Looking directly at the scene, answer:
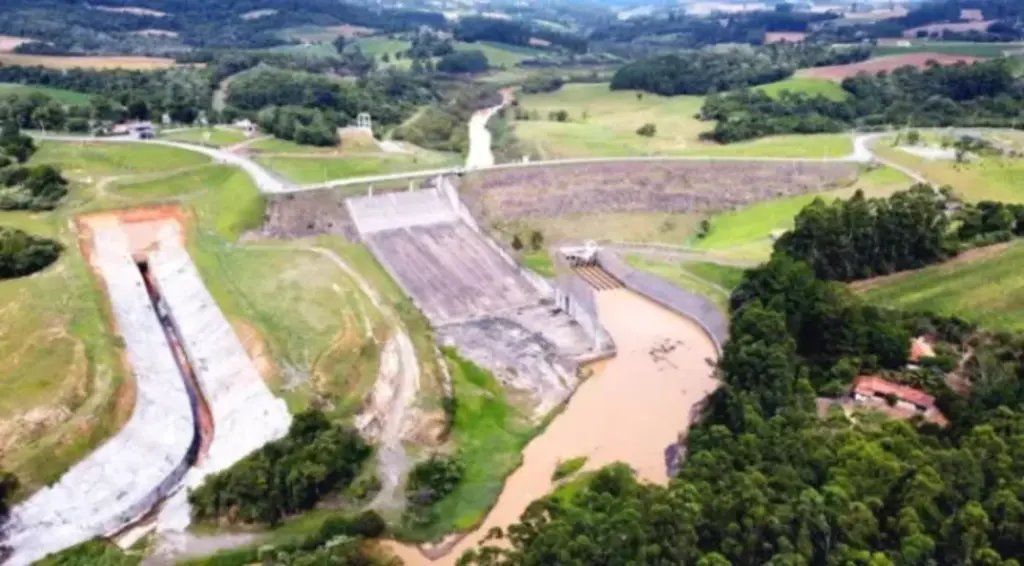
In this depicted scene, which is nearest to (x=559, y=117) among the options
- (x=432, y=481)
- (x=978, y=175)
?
(x=978, y=175)

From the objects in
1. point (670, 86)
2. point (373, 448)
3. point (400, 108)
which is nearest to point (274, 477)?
point (373, 448)

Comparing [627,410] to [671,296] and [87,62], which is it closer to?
[671,296]

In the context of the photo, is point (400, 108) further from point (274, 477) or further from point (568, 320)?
point (274, 477)

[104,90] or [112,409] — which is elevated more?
[104,90]

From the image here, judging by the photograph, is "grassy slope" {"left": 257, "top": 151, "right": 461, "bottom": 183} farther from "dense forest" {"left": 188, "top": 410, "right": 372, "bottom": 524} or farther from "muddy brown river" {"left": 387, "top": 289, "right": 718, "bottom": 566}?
"dense forest" {"left": 188, "top": 410, "right": 372, "bottom": 524}

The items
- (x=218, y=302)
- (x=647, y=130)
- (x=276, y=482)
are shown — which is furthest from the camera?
(x=647, y=130)

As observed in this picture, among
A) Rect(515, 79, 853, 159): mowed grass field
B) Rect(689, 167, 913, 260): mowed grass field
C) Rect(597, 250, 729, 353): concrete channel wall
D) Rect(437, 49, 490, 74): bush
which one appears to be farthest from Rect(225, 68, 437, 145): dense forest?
Rect(689, 167, 913, 260): mowed grass field
